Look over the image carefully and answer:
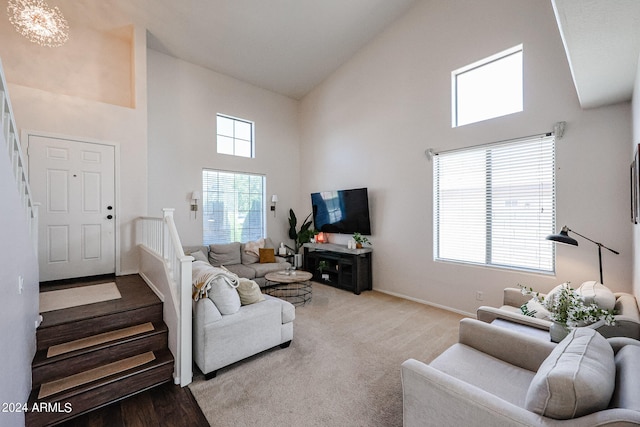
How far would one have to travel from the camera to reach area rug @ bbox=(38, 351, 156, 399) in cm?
203

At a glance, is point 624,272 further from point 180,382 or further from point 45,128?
point 45,128

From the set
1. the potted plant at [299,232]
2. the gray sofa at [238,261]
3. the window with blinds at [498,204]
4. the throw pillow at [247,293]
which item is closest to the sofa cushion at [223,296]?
the throw pillow at [247,293]

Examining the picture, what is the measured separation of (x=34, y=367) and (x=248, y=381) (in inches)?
63.4

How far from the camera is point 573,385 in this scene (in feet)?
3.40

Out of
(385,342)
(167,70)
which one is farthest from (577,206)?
(167,70)

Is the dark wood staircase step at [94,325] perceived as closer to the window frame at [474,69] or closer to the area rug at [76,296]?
the area rug at [76,296]

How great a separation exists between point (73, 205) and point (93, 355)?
8.54ft

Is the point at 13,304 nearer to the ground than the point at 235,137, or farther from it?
nearer to the ground

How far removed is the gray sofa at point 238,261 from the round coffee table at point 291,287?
28 cm

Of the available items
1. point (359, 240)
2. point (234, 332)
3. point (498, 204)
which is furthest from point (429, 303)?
point (234, 332)

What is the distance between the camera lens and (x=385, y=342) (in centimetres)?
305

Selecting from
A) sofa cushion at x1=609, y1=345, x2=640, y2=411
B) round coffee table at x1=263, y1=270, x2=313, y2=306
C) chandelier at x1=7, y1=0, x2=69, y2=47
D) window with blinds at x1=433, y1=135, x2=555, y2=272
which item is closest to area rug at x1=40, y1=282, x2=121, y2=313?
round coffee table at x1=263, y1=270, x2=313, y2=306

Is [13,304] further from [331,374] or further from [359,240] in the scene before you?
[359,240]

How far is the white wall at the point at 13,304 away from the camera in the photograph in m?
1.51
